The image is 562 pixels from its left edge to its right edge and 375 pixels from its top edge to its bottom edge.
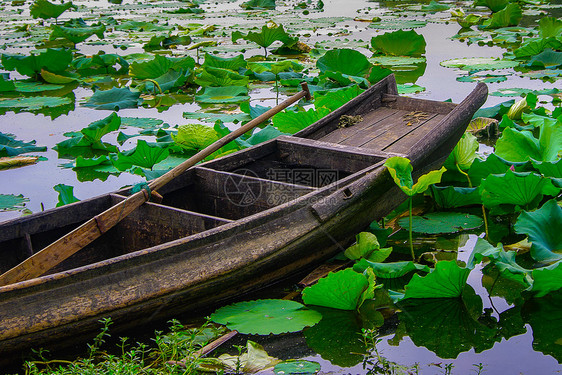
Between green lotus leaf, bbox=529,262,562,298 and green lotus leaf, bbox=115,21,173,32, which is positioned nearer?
green lotus leaf, bbox=529,262,562,298

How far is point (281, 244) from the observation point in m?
3.13

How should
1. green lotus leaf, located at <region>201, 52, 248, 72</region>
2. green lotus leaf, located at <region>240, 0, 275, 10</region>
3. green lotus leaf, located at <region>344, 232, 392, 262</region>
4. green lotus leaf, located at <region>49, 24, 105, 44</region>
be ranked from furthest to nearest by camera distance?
green lotus leaf, located at <region>240, 0, 275, 10</region> < green lotus leaf, located at <region>49, 24, 105, 44</region> < green lotus leaf, located at <region>201, 52, 248, 72</region> < green lotus leaf, located at <region>344, 232, 392, 262</region>

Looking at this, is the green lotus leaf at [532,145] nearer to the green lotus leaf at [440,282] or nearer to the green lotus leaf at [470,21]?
the green lotus leaf at [440,282]

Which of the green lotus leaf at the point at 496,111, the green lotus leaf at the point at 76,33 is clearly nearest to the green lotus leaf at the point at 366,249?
the green lotus leaf at the point at 496,111

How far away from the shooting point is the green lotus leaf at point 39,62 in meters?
7.32

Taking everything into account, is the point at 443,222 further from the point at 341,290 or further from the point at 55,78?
the point at 55,78

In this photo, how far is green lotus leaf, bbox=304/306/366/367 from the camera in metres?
2.78

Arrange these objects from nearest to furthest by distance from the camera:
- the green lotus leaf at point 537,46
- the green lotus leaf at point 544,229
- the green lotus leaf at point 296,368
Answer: the green lotus leaf at point 296,368
the green lotus leaf at point 544,229
the green lotus leaf at point 537,46

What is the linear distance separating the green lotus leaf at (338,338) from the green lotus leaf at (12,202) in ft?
7.36

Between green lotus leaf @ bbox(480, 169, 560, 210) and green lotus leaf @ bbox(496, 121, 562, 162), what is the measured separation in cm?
29

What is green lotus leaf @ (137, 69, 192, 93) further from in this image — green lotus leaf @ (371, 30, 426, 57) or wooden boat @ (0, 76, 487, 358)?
wooden boat @ (0, 76, 487, 358)

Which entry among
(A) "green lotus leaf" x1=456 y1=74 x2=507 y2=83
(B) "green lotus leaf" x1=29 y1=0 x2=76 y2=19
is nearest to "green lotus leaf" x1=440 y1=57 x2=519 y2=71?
(A) "green lotus leaf" x1=456 y1=74 x2=507 y2=83

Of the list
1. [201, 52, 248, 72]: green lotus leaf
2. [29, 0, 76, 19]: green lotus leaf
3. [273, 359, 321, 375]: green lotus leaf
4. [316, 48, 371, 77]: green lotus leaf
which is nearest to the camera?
[273, 359, 321, 375]: green lotus leaf

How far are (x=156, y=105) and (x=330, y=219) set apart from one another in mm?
3981
